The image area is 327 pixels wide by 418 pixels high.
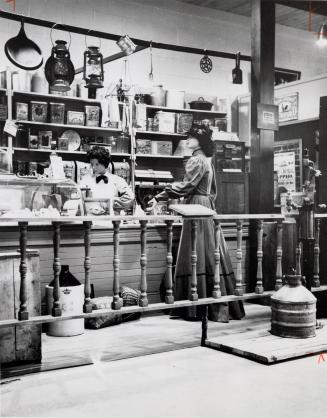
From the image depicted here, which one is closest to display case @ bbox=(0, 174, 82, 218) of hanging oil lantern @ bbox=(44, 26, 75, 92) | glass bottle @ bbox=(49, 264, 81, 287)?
glass bottle @ bbox=(49, 264, 81, 287)

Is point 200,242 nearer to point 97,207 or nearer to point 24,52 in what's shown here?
point 97,207

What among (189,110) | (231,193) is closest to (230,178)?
(231,193)

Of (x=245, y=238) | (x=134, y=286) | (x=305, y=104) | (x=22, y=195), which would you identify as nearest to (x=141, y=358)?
(x=134, y=286)

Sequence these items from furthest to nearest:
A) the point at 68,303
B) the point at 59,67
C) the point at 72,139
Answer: the point at 72,139 → the point at 59,67 → the point at 68,303

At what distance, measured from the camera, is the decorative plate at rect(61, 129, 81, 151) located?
734 centimetres

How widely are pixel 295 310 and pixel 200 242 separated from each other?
4.00 ft

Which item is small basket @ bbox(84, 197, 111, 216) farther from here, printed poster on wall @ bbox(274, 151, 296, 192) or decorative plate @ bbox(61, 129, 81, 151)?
printed poster on wall @ bbox(274, 151, 296, 192)

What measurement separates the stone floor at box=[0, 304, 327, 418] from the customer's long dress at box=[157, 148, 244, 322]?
1.11 m

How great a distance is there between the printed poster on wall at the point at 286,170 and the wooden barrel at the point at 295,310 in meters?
4.83

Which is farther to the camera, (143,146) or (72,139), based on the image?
(143,146)

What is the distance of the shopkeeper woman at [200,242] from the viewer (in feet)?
15.7

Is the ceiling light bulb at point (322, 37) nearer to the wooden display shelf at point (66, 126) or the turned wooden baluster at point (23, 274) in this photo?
the wooden display shelf at point (66, 126)

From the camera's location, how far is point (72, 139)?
7387 mm

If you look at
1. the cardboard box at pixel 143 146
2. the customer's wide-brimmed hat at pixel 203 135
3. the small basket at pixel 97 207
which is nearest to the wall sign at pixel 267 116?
the customer's wide-brimmed hat at pixel 203 135
